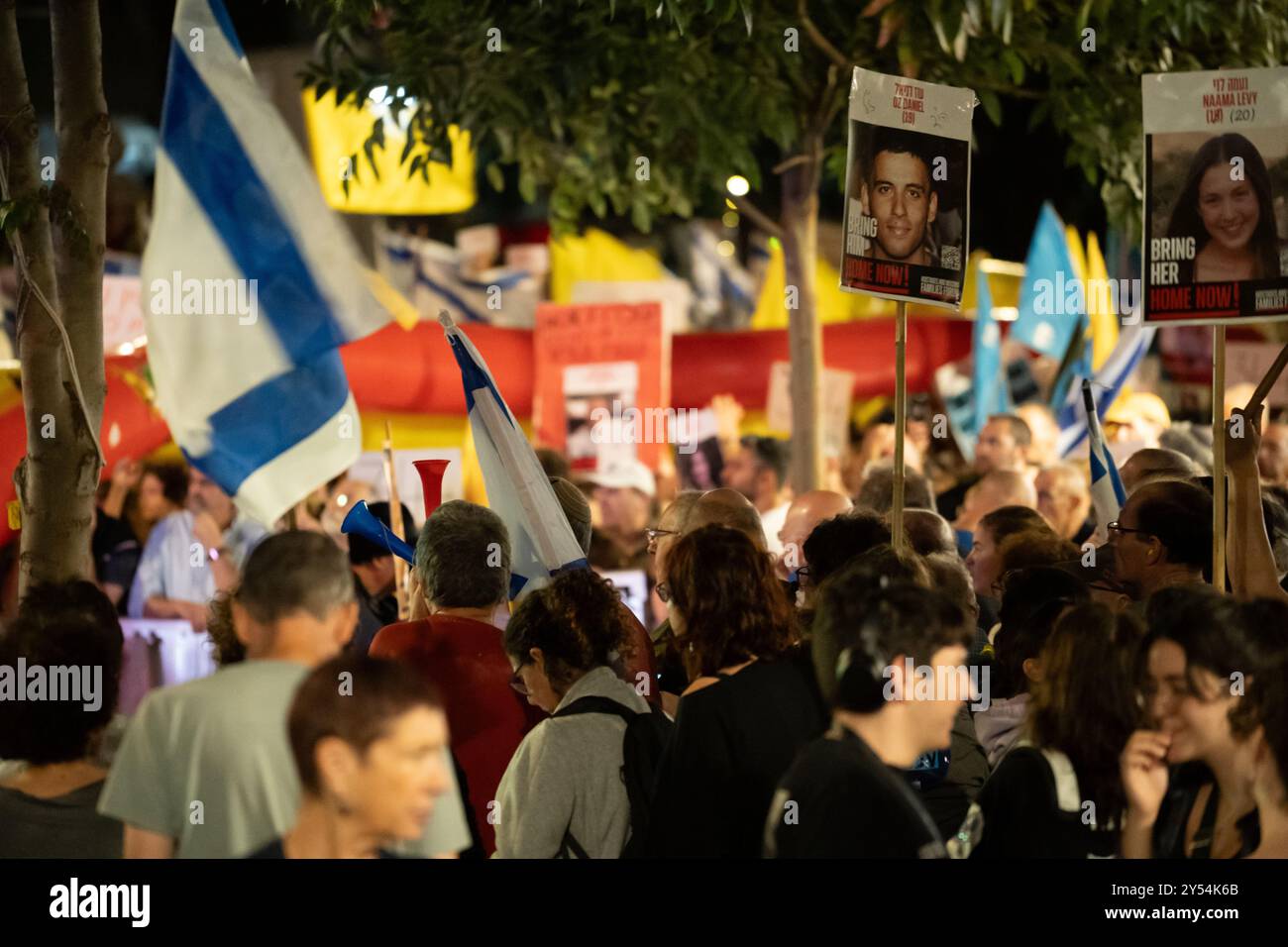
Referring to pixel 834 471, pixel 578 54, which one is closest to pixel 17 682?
pixel 578 54

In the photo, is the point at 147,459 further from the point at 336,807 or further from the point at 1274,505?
the point at 336,807

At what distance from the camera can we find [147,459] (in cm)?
1077

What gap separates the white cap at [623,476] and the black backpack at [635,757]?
21.8ft

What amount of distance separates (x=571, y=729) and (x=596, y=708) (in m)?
0.09

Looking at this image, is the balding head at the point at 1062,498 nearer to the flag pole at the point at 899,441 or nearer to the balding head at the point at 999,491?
the balding head at the point at 999,491

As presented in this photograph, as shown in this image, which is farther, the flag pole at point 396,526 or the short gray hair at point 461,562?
the flag pole at point 396,526

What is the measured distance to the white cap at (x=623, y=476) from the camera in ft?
37.9

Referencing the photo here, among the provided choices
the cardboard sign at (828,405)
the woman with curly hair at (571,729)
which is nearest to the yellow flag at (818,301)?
the cardboard sign at (828,405)

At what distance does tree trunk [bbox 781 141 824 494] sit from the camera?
11.0 m
